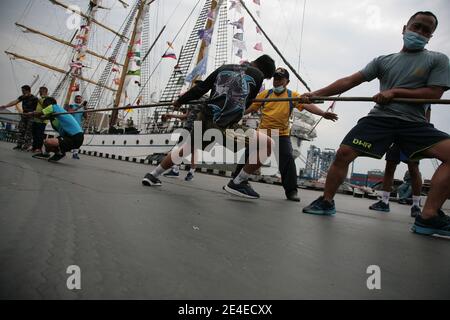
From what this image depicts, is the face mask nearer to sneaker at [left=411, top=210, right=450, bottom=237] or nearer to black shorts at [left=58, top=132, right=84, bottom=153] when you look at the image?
sneaker at [left=411, top=210, right=450, bottom=237]

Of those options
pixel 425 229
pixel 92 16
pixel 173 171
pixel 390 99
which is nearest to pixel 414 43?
pixel 390 99

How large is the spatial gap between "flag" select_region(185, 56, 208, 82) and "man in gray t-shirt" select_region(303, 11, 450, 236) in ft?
49.5

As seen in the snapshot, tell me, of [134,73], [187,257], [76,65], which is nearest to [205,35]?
[134,73]

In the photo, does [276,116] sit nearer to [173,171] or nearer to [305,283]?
[173,171]

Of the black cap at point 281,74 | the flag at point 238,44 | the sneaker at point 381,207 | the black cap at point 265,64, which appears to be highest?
the flag at point 238,44

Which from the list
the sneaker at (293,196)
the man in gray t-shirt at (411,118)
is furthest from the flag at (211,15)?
the man in gray t-shirt at (411,118)

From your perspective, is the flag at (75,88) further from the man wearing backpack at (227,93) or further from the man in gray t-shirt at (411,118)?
the man in gray t-shirt at (411,118)

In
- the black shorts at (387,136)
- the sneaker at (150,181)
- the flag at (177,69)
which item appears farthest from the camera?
the flag at (177,69)

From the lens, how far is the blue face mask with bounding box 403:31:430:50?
253 centimetres

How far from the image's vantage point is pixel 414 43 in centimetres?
254

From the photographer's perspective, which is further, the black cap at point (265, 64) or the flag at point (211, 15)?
the flag at point (211, 15)

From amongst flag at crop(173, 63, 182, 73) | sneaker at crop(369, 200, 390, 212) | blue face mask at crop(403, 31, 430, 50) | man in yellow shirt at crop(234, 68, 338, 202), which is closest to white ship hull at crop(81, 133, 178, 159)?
flag at crop(173, 63, 182, 73)

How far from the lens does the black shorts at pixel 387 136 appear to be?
249 cm
